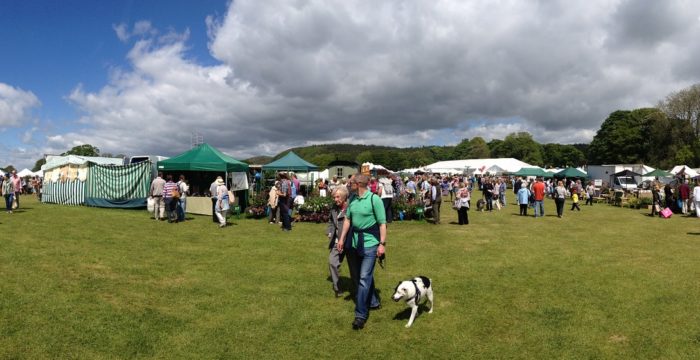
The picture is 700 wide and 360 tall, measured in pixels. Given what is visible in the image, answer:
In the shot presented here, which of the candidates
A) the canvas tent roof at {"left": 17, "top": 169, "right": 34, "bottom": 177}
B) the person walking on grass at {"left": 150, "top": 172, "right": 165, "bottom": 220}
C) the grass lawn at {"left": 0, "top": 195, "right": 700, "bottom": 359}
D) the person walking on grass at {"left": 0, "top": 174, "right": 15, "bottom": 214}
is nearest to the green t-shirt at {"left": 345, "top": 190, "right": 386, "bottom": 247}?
the grass lawn at {"left": 0, "top": 195, "right": 700, "bottom": 359}

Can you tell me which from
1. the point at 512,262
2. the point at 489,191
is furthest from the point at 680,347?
the point at 489,191

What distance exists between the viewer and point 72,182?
63.8 feet

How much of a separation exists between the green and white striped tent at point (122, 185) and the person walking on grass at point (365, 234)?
1563cm

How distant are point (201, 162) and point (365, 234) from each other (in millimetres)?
12932

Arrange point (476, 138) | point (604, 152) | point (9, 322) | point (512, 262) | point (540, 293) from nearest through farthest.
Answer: point (9, 322), point (540, 293), point (512, 262), point (604, 152), point (476, 138)

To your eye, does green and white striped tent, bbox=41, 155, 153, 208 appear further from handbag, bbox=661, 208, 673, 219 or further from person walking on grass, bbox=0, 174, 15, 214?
handbag, bbox=661, 208, 673, 219

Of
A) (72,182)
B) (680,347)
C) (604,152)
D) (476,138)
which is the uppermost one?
(476,138)

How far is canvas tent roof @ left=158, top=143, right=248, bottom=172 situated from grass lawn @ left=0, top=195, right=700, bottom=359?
5433mm

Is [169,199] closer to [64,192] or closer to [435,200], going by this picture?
[435,200]

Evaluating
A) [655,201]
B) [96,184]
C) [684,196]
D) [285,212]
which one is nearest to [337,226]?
[285,212]

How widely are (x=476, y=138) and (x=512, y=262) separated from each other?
12877cm

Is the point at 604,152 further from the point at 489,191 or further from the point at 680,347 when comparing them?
the point at 680,347

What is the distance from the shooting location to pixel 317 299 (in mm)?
6090

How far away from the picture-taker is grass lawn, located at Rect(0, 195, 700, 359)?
451 centimetres
